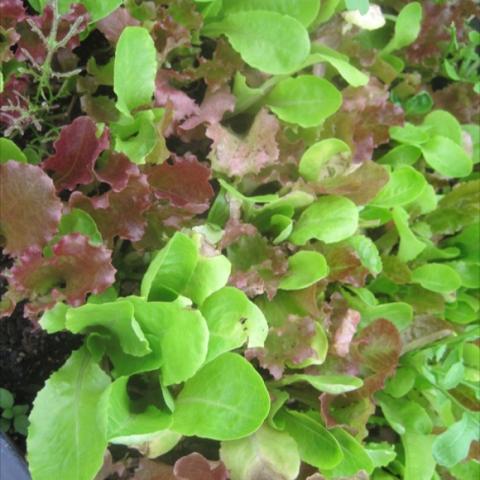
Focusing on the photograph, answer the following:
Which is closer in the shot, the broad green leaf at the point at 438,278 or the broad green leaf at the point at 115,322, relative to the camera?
the broad green leaf at the point at 115,322

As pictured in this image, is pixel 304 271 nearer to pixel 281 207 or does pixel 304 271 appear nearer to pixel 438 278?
pixel 281 207

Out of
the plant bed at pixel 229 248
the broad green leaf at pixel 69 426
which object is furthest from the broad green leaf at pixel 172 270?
the broad green leaf at pixel 69 426

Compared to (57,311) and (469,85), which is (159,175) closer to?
(57,311)

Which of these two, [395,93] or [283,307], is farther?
[395,93]

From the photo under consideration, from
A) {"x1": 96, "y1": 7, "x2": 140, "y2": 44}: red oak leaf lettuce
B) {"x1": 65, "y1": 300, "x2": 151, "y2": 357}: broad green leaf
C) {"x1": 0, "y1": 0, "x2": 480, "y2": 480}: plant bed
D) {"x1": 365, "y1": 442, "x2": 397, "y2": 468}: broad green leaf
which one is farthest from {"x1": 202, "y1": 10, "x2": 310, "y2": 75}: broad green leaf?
{"x1": 365, "y1": 442, "x2": 397, "y2": 468}: broad green leaf

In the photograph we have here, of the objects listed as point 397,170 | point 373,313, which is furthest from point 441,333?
point 397,170

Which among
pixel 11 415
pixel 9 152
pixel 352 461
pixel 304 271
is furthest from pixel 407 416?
pixel 9 152

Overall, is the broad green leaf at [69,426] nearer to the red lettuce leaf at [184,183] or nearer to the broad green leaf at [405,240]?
the red lettuce leaf at [184,183]
